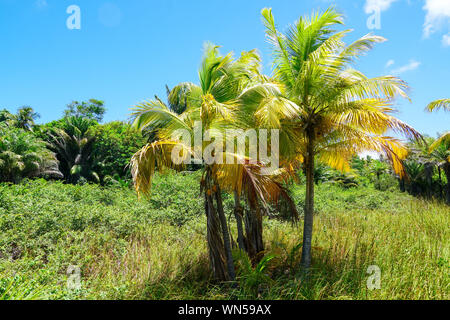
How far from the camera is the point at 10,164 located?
14.7 metres

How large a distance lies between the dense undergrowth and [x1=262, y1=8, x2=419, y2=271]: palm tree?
941mm

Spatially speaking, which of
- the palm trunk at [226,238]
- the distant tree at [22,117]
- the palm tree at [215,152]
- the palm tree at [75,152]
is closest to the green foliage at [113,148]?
the palm tree at [75,152]

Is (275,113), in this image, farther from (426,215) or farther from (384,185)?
(384,185)

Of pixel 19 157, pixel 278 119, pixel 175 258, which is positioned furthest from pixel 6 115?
pixel 278 119

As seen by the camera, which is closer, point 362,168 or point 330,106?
point 330,106

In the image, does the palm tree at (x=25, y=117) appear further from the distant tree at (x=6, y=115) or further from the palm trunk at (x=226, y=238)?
the palm trunk at (x=226, y=238)

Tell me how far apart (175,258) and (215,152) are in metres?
3.02

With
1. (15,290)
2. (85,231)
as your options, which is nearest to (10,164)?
(85,231)

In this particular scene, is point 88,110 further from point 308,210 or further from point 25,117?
point 308,210

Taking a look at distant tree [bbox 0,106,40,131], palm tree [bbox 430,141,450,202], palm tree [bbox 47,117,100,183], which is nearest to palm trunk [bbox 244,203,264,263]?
palm tree [bbox 47,117,100,183]

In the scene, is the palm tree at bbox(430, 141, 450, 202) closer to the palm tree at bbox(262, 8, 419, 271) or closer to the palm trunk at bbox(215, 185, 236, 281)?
the palm tree at bbox(262, 8, 419, 271)

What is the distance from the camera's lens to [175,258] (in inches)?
250

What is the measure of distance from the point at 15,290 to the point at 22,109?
99.3 feet
